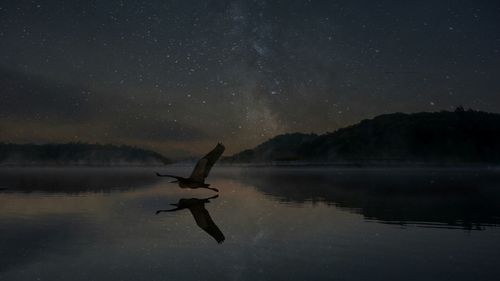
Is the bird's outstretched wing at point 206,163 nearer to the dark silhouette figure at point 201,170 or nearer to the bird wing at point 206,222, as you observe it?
the dark silhouette figure at point 201,170

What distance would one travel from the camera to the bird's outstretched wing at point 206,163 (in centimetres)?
2283

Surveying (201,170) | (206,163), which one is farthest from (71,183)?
(206,163)

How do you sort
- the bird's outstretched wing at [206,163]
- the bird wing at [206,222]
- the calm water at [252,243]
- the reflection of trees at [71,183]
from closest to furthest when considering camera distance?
the calm water at [252,243], the bird wing at [206,222], the bird's outstretched wing at [206,163], the reflection of trees at [71,183]

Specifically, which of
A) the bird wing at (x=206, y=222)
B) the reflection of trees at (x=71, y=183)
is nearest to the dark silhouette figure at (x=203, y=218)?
the bird wing at (x=206, y=222)

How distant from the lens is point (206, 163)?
925 inches

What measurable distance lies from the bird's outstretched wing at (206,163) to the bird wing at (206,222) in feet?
6.74

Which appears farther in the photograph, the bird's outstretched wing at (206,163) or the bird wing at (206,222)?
the bird's outstretched wing at (206,163)

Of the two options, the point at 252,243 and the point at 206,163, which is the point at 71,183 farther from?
the point at 252,243

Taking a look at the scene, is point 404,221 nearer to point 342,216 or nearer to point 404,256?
point 342,216

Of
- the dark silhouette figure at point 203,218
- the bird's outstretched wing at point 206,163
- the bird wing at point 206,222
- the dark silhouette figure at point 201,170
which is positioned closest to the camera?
the bird wing at point 206,222

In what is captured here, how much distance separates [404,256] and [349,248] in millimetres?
2048

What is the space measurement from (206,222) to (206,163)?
2952 mm

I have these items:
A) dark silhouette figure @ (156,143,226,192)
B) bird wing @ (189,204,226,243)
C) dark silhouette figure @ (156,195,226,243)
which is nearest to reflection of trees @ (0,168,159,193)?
dark silhouette figure @ (156,195,226,243)

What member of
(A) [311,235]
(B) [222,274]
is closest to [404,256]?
(A) [311,235]
